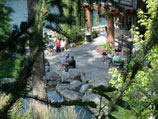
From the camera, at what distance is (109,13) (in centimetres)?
1571

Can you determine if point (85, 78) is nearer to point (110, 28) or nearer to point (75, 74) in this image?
point (75, 74)

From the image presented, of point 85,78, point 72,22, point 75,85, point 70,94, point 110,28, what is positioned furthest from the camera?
point 110,28

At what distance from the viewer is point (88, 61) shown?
49.7ft

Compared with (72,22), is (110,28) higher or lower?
lower

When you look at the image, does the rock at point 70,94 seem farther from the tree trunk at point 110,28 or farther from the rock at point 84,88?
the tree trunk at point 110,28

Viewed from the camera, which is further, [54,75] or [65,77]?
[54,75]

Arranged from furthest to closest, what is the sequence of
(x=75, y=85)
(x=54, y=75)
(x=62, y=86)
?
(x=54, y=75)
(x=62, y=86)
(x=75, y=85)

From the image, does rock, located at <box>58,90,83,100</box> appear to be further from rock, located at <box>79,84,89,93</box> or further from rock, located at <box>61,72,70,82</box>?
rock, located at <box>61,72,70,82</box>

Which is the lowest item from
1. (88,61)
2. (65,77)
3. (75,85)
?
(75,85)

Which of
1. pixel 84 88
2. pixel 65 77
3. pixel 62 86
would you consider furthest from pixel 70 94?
pixel 65 77

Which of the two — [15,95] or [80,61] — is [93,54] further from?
[15,95]

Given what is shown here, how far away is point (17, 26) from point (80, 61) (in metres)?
14.1

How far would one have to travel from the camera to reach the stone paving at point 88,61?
503 inches

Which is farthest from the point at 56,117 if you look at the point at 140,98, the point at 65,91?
the point at 65,91
